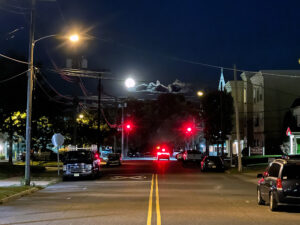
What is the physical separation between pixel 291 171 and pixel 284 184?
0.53m

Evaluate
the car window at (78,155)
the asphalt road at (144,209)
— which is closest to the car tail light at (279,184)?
the asphalt road at (144,209)

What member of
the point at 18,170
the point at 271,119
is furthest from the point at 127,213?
the point at 271,119

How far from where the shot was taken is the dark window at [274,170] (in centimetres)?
1554

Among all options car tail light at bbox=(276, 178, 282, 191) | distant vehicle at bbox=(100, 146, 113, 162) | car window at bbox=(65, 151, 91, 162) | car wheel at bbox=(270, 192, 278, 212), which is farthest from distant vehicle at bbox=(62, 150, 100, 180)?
distant vehicle at bbox=(100, 146, 113, 162)

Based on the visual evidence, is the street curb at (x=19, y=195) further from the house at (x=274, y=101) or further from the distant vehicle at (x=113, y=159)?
the house at (x=274, y=101)

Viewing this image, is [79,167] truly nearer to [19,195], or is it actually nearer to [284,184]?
[19,195]

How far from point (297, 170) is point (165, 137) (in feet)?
294

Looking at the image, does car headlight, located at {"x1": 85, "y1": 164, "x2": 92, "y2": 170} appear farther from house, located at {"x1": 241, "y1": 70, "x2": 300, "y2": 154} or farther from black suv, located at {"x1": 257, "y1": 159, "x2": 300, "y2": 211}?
house, located at {"x1": 241, "y1": 70, "x2": 300, "y2": 154}

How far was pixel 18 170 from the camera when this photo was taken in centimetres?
3869

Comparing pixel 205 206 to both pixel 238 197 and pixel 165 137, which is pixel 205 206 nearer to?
pixel 238 197

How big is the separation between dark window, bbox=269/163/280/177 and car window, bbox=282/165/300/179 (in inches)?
18.9

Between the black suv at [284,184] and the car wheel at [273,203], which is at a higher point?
the black suv at [284,184]

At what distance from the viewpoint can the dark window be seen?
51.0 feet

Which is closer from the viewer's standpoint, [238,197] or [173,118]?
[238,197]
